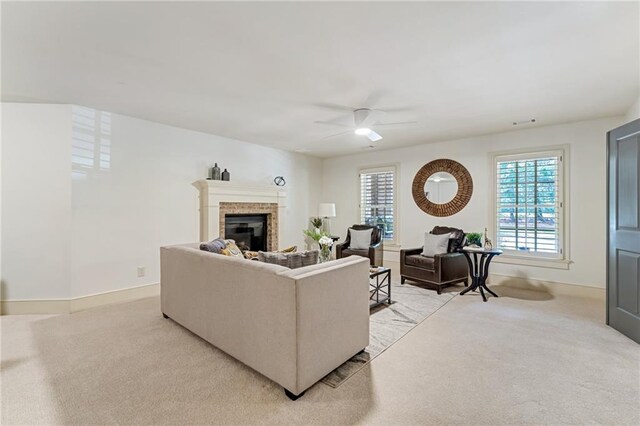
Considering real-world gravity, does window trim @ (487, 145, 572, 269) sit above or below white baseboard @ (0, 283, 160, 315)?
above

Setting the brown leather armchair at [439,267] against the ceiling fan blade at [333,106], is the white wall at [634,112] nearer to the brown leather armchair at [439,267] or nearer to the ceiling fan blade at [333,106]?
the brown leather armchair at [439,267]

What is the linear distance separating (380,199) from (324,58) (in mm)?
4259

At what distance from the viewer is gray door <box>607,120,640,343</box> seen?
279 cm

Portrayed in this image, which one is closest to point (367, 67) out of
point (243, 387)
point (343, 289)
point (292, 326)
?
point (343, 289)

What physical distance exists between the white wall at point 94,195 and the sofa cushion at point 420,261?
3.48 m

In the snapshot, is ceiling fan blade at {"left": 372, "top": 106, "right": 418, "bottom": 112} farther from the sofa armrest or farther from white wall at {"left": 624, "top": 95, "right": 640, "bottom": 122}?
white wall at {"left": 624, "top": 95, "right": 640, "bottom": 122}

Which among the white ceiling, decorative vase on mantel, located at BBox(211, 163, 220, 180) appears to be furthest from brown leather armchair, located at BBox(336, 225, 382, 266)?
decorative vase on mantel, located at BBox(211, 163, 220, 180)

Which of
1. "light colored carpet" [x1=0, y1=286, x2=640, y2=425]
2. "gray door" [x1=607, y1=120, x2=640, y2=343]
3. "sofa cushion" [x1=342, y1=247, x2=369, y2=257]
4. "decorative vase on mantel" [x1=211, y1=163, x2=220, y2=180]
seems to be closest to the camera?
"light colored carpet" [x1=0, y1=286, x2=640, y2=425]

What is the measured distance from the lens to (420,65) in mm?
2533

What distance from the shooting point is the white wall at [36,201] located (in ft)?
11.2

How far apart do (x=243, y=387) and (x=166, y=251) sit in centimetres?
183

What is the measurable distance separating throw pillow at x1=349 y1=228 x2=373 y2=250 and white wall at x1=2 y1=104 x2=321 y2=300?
284 centimetres

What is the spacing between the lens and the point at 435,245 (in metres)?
4.70

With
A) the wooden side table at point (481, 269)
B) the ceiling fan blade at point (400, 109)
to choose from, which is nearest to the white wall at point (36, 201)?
the ceiling fan blade at point (400, 109)
